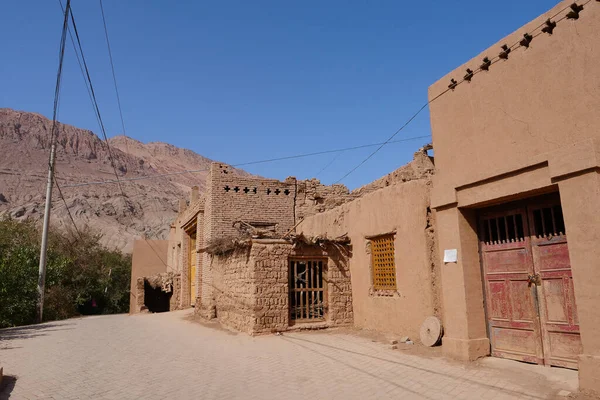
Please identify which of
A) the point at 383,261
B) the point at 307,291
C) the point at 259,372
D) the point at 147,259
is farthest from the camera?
the point at 147,259

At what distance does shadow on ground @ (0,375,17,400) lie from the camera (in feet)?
19.2

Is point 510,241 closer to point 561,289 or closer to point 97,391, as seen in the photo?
point 561,289

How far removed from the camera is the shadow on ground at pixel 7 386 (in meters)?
5.85

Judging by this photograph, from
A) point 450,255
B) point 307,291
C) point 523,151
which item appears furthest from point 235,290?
point 523,151

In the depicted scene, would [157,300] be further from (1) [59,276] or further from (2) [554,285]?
(2) [554,285]

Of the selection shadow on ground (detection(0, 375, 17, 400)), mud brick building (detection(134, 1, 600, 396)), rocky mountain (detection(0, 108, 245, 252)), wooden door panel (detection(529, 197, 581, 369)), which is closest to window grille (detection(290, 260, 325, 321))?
mud brick building (detection(134, 1, 600, 396))

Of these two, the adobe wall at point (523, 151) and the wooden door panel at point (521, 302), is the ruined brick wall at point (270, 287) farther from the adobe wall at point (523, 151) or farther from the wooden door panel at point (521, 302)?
the wooden door panel at point (521, 302)

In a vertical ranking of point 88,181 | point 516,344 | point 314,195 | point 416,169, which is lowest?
point 516,344

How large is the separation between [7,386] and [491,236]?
8.13 meters

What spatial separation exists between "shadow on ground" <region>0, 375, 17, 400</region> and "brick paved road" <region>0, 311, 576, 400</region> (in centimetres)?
2

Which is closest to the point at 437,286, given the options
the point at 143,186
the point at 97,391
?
the point at 97,391

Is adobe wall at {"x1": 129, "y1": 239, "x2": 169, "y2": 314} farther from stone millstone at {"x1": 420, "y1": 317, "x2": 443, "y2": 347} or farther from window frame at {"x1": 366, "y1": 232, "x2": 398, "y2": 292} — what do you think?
stone millstone at {"x1": 420, "y1": 317, "x2": 443, "y2": 347}

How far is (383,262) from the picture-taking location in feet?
33.0

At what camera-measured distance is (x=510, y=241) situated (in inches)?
270
